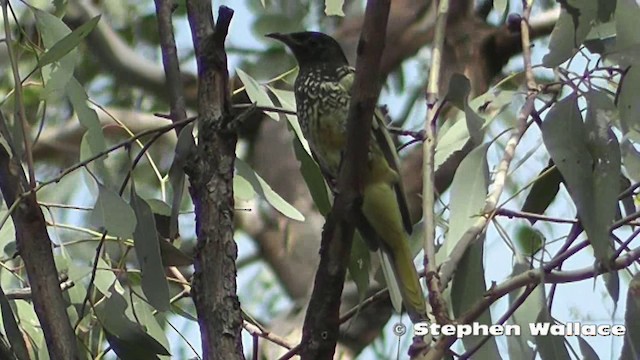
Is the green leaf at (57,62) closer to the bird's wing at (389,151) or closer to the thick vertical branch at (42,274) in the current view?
the thick vertical branch at (42,274)

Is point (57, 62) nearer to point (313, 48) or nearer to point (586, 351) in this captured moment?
point (313, 48)

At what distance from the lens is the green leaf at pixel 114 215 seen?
1.36 metres

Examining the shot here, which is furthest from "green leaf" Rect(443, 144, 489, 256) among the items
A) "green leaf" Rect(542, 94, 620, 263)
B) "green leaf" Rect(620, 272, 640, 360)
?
"green leaf" Rect(620, 272, 640, 360)

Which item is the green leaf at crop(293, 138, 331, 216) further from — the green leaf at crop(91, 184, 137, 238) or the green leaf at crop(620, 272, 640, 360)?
the green leaf at crop(620, 272, 640, 360)

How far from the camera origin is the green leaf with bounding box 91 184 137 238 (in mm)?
1360

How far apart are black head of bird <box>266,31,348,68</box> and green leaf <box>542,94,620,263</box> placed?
648mm

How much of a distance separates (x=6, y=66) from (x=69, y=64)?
59.0 inches

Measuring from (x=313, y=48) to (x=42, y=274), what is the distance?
897 mm

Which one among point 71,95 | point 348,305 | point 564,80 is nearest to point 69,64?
point 71,95

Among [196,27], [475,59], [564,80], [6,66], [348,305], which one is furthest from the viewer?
[475,59]

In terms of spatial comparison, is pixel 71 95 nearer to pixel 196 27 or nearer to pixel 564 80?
pixel 196 27

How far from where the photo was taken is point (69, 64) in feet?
4.88

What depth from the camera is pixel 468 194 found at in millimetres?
1426

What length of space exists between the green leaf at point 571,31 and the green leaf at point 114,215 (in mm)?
556
